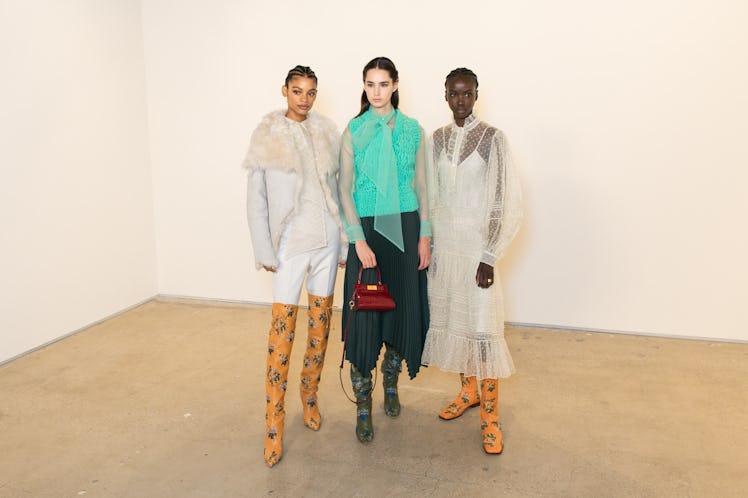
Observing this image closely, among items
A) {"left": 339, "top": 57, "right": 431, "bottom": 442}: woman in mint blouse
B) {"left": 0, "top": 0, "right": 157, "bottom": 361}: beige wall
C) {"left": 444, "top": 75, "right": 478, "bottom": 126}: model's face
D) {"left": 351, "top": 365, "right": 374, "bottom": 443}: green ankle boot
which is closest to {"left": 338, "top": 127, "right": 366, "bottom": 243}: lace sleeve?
{"left": 339, "top": 57, "right": 431, "bottom": 442}: woman in mint blouse

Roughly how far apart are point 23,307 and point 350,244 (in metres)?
2.33

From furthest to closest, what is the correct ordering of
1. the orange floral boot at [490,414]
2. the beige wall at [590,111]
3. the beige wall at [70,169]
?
the beige wall at [590,111] → the beige wall at [70,169] → the orange floral boot at [490,414]

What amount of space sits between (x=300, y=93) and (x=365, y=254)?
67cm

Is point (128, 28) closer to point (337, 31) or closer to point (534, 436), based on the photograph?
point (337, 31)

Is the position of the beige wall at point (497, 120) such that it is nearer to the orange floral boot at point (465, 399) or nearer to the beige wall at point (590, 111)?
the beige wall at point (590, 111)

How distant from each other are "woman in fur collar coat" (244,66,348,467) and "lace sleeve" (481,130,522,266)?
0.61 meters

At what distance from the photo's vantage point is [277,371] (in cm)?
254

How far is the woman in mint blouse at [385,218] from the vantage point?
8.05 feet

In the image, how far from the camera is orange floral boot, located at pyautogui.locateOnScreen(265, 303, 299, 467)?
2.53 meters

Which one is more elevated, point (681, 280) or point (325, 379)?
point (681, 280)

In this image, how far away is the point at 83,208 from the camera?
4203mm

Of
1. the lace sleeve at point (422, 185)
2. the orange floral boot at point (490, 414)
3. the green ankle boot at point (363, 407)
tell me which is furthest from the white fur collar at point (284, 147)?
the orange floral boot at point (490, 414)

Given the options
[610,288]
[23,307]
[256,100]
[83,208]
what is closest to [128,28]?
[256,100]

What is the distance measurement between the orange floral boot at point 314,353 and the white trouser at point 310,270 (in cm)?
6
